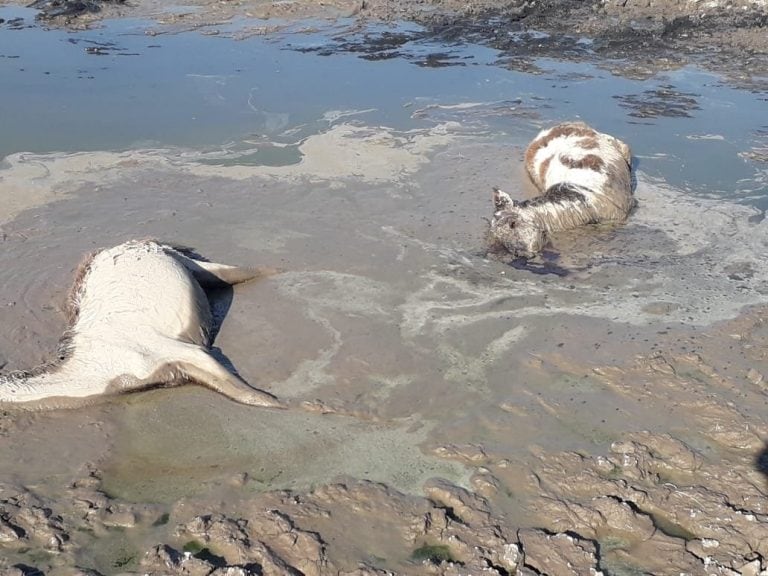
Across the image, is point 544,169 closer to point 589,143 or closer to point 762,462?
point 589,143

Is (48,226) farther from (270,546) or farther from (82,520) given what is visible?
(270,546)

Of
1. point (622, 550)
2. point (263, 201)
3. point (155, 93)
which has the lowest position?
point (622, 550)

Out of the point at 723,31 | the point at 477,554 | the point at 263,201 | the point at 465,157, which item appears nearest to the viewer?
the point at 477,554

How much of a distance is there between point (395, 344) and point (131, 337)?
2030 mm

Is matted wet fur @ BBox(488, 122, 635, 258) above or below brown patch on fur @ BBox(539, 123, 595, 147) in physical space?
below

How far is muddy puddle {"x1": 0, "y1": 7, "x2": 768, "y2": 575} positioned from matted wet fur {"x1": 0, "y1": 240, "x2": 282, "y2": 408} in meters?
0.15

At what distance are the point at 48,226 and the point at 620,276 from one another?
226 inches

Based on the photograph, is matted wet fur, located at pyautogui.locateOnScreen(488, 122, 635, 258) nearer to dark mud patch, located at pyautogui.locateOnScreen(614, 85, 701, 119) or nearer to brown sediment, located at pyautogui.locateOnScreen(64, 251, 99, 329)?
dark mud patch, located at pyautogui.locateOnScreen(614, 85, 701, 119)

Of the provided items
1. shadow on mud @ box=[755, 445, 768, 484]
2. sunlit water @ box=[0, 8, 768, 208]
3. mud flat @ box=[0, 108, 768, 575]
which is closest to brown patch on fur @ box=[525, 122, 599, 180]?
sunlit water @ box=[0, 8, 768, 208]

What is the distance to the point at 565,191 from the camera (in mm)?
9156

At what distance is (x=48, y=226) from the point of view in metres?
8.29

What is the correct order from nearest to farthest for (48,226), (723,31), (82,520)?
(82,520)
(48,226)
(723,31)

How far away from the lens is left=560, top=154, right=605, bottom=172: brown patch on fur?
31.5 ft

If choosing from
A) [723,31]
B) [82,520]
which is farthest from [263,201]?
[723,31]
